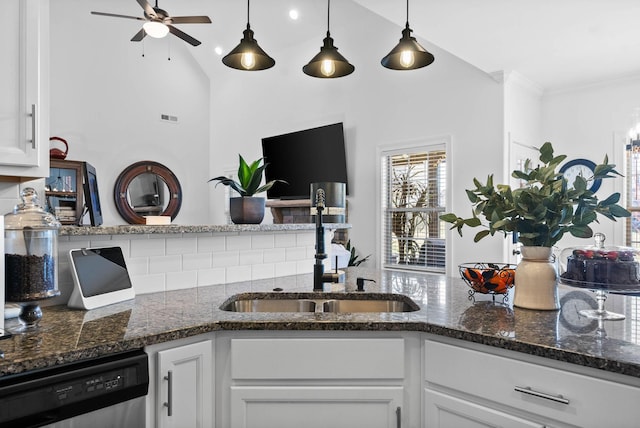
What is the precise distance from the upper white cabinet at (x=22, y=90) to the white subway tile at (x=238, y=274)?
38.0 inches

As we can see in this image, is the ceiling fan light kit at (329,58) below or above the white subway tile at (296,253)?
above

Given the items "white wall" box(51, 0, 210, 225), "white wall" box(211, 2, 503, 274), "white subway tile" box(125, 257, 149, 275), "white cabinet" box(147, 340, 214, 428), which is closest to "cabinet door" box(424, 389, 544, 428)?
"white cabinet" box(147, 340, 214, 428)

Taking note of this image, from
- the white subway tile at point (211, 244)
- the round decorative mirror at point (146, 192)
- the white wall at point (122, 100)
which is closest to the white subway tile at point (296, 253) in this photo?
the white subway tile at point (211, 244)

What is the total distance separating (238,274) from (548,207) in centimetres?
142

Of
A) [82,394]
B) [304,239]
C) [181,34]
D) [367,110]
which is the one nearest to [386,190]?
[367,110]

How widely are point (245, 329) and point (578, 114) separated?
170 inches

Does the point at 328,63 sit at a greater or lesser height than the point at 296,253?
greater

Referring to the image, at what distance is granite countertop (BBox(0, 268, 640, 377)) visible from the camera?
1155 mm

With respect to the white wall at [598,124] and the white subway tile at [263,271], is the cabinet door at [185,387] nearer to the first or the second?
the white subway tile at [263,271]

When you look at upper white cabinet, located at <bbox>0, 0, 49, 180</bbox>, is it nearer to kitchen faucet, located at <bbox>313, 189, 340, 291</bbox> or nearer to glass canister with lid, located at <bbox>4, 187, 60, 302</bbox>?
glass canister with lid, located at <bbox>4, 187, 60, 302</bbox>

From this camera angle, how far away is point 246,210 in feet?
7.47

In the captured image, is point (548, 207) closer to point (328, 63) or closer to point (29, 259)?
point (328, 63)

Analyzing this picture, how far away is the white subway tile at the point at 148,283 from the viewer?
1.94 m

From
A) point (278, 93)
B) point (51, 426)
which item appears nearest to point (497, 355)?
point (51, 426)
